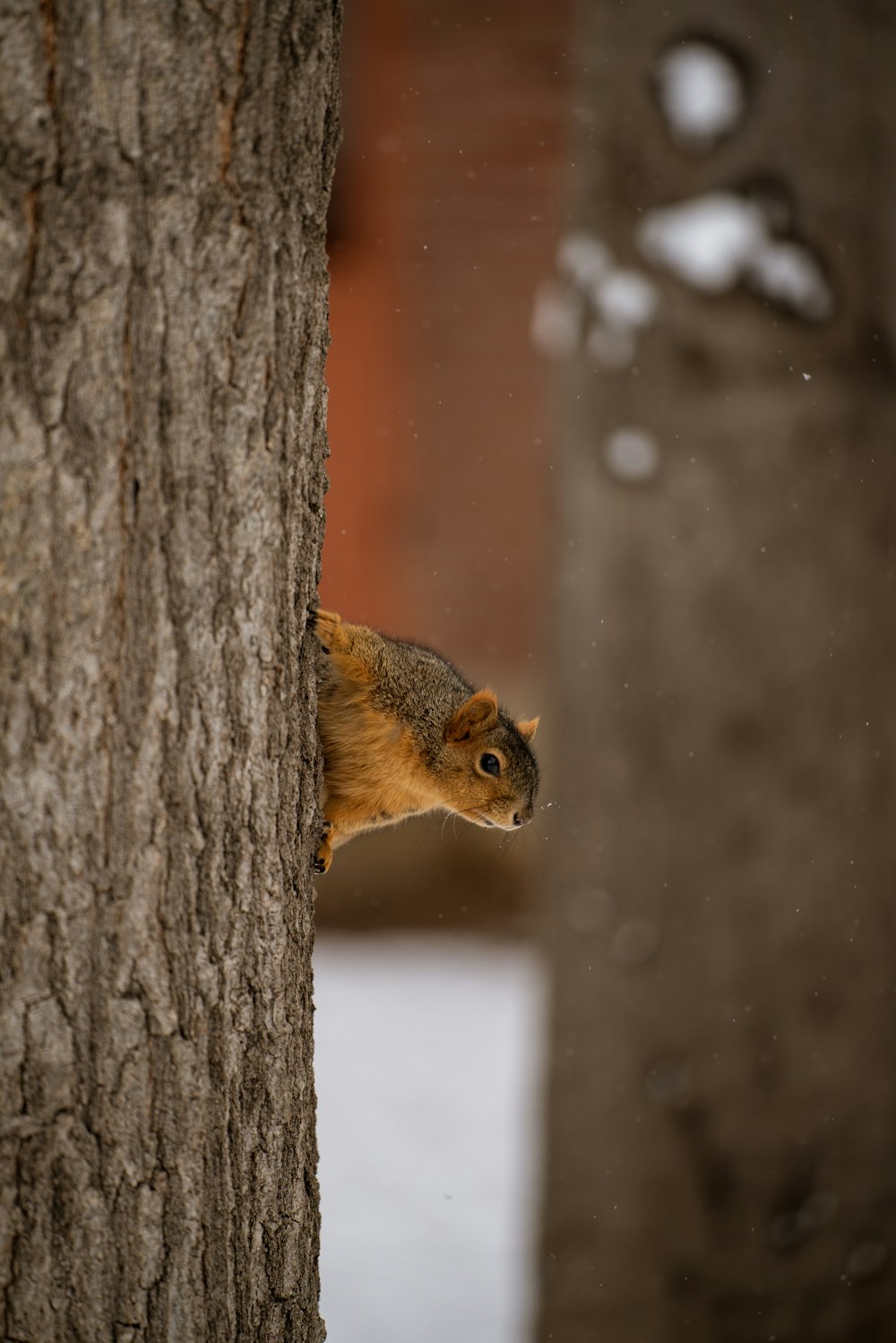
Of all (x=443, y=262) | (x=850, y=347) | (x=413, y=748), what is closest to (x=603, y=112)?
(x=850, y=347)

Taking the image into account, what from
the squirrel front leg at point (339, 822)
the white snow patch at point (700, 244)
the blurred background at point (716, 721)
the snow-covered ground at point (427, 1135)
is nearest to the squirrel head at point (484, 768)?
the squirrel front leg at point (339, 822)

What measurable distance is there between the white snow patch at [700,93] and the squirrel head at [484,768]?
1730mm

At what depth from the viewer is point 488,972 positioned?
645cm

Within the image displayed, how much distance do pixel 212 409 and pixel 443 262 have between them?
16.8 feet

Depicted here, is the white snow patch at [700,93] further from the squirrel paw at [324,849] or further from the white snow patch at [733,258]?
the squirrel paw at [324,849]

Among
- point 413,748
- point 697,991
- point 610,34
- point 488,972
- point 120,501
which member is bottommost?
point 488,972

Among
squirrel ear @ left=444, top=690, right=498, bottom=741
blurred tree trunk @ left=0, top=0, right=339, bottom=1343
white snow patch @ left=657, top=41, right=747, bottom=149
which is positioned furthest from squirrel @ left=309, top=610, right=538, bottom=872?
white snow patch @ left=657, top=41, right=747, bottom=149

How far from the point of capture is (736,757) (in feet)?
10.7

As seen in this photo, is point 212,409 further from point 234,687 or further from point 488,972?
point 488,972

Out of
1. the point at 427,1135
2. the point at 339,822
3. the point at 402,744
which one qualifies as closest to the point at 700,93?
the point at 402,744

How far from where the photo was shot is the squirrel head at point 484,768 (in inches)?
87.2

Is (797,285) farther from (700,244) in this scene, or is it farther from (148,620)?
(148,620)

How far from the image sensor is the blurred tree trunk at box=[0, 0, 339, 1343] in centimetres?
134

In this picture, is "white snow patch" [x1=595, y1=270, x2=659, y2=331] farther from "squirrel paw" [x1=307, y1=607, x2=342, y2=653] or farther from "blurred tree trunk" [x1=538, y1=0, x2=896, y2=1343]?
"squirrel paw" [x1=307, y1=607, x2=342, y2=653]
